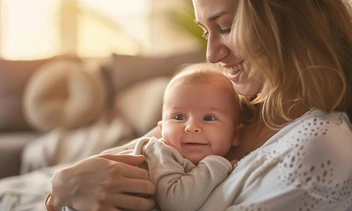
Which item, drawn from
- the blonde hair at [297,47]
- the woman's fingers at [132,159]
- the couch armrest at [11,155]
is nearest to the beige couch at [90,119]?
the couch armrest at [11,155]

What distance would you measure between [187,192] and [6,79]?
109 inches

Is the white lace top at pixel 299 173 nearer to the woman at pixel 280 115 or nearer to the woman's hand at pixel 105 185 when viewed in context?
the woman at pixel 280 115

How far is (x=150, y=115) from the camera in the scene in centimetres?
301

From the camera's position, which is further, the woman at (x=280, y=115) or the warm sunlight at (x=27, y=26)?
the warm sunlight at (x=27, y=26)

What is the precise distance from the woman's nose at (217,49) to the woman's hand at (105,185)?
0.97 feet

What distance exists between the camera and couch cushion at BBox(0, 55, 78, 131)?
364 cm

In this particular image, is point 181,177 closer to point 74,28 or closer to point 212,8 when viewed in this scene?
point 212,8

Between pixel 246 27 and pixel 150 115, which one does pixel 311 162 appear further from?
pixel 150 115

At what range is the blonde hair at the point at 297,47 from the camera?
1.18m

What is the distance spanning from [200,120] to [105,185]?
0.28 m

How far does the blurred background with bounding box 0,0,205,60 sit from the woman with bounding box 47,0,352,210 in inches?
126

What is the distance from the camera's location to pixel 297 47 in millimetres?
1204

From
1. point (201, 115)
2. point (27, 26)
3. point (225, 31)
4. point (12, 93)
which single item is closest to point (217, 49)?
point (225, 31)

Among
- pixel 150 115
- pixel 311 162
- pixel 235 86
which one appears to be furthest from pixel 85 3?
pixel 311 162
